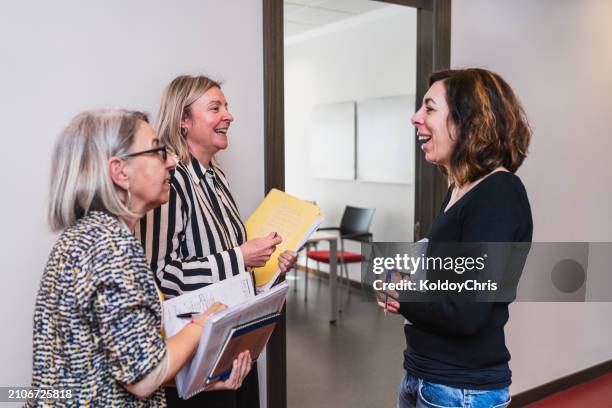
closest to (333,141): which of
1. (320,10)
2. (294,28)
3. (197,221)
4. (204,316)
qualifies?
(294,28)

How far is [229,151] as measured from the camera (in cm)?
223

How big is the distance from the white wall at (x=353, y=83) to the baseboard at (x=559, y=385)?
207 centimetres

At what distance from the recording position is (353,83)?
616 cm

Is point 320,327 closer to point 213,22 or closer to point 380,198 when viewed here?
point 380,198

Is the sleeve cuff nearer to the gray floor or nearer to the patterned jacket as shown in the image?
the patterned jacket

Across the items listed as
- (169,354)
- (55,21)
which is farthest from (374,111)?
(169,354)

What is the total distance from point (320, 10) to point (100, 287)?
5026mm

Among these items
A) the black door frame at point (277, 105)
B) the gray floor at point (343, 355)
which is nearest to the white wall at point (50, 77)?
the black door frame at point (277, 105)

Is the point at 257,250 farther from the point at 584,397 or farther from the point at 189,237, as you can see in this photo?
the point at 584,397

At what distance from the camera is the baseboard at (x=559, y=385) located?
335cm

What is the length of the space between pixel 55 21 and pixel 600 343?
3.84 m

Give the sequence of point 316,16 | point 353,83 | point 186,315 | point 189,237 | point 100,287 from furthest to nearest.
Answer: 1. point 353,83
2. point 316,16
3. point 189,237
4. point 186,315
5. point 100,287

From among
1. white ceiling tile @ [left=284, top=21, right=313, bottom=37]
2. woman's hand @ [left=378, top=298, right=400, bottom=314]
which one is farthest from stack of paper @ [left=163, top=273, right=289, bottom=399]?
white ceiling tile @ [left=284, top=21, right=313, bottom=37]

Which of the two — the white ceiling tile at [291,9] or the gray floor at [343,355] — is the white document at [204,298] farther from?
the white ceiling tile at [291,9]
